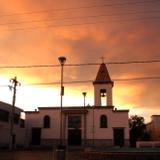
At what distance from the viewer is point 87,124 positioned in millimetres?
63438

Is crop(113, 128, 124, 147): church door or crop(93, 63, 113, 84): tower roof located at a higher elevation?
crop(93, 63, 113, 84): tower roof

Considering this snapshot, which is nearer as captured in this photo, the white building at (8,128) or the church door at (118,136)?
the white building at (8,128)

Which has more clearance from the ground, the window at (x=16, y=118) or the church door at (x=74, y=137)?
the window at (x=16, y=118)

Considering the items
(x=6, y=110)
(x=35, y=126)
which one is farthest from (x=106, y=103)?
A: (x=6, y=110)

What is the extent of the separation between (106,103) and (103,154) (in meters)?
38.4

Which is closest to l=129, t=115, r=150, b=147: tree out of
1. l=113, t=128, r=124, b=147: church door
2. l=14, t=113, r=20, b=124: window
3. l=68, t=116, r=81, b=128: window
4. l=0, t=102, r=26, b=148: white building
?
l=113, t=128, r=124, b=147: church door

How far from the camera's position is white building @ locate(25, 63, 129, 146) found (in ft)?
204

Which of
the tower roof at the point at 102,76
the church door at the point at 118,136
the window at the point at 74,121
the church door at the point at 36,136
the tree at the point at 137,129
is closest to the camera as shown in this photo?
the church door at the point at 118,136

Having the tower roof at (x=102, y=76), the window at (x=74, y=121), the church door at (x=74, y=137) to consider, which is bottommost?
the church door at (x=74, y=137)

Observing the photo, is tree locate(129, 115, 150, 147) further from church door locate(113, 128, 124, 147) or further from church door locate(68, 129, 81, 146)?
church door locate(68, 129, 81, 146)

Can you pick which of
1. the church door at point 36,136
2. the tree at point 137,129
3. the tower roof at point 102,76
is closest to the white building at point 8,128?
the church door at point 36,136

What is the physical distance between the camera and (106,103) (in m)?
64.9

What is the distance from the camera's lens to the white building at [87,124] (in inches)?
2452

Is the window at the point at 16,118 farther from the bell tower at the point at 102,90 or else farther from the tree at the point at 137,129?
the tree at the point at 137,129
